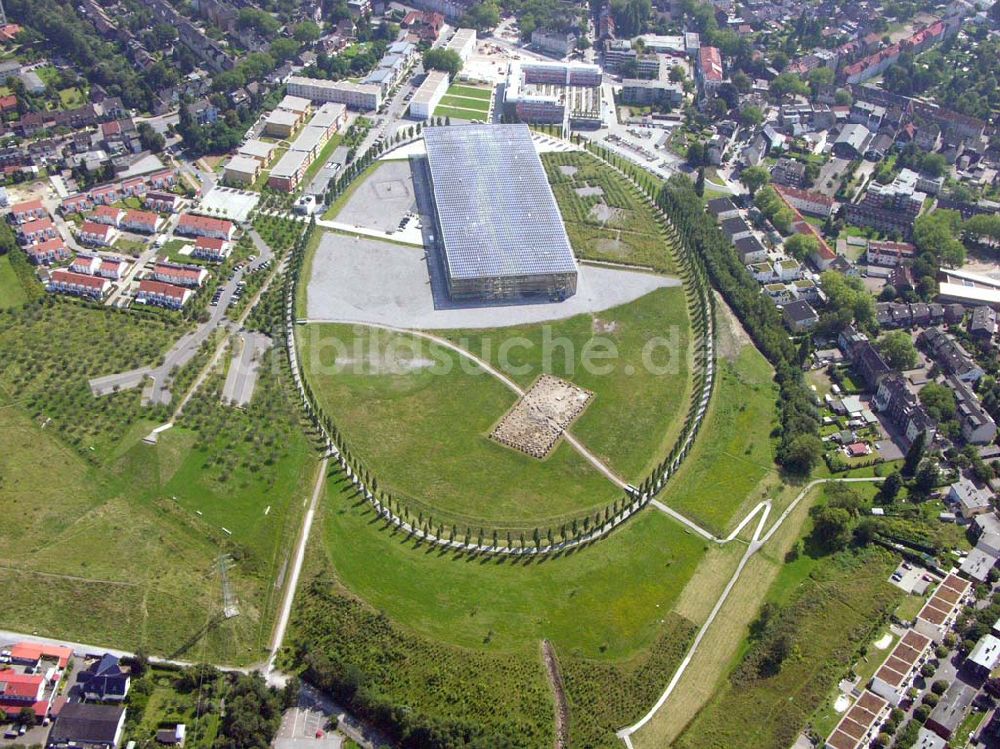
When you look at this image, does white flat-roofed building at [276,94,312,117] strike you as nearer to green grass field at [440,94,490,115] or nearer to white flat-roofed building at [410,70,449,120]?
white flat-roofed building at [410,70,449,120]

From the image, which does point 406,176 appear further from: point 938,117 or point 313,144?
point 938,117

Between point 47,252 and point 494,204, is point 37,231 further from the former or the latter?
point 494,204

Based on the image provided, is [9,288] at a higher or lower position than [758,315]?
lower

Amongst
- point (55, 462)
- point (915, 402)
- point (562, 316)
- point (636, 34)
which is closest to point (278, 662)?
point (55, 462)

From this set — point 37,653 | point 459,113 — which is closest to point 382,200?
point 459,113

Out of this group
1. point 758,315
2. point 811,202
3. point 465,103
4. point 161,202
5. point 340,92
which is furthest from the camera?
point 465,103

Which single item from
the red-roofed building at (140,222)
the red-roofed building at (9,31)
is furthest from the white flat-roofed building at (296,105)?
the red-roofed building at (9,31)
